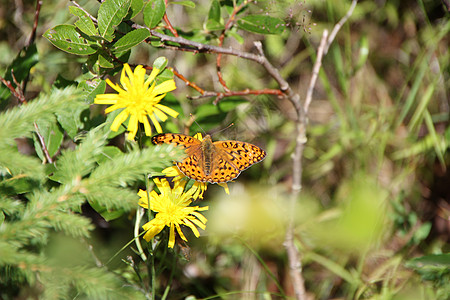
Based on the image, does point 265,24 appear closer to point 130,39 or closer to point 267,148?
point 130,39

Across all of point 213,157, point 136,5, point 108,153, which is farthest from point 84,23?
point 213,157

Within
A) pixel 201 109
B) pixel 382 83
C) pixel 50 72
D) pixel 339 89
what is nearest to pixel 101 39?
pixel 201 109

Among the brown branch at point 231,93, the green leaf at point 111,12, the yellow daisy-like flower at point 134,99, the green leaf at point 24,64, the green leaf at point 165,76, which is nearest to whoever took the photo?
the green leaf at point 111,12

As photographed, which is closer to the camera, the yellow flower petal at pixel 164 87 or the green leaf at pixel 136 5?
the green leaf at pixel 136 5

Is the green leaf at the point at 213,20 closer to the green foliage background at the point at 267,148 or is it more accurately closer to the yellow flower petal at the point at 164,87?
the green foliage background at the point at 267,148

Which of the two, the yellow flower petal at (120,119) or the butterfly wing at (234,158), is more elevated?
the yellow flower petal at (120,119)

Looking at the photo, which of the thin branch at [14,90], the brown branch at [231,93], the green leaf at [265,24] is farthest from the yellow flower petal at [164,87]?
the thin branch at [14,90]

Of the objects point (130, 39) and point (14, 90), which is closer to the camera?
point (130, 39)
